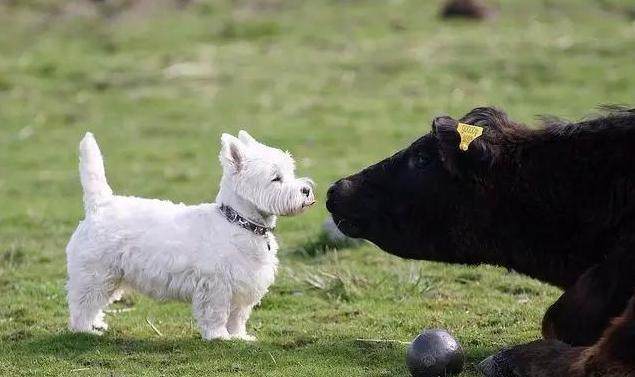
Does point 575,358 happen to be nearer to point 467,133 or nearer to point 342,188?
point 467,133

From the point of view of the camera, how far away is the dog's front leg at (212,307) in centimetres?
895

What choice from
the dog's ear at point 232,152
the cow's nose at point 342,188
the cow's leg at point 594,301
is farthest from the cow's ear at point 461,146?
the dog's ear at point 232,152

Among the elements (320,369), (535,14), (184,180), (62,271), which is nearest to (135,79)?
(184,180)

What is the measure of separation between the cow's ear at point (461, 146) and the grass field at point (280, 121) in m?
1.36

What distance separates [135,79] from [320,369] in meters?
17.2

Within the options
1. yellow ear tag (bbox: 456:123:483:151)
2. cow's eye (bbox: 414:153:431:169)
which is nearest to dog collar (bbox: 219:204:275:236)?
cow's eye (bbox: 414:153:431:169)

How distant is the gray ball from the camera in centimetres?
775

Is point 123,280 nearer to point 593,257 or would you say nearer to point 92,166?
point 92,166

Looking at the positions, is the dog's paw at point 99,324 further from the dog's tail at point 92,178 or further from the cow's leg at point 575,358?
the cow's leg at point 575,358

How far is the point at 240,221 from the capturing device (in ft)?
29.9

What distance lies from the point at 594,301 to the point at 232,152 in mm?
3045

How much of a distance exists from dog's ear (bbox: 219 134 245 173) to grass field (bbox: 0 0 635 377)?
4.29ft

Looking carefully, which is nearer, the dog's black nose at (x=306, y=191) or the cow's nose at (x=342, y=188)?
the cow's nose at (x=342, y=188)

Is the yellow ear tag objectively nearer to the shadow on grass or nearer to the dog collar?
the shadow on grass
